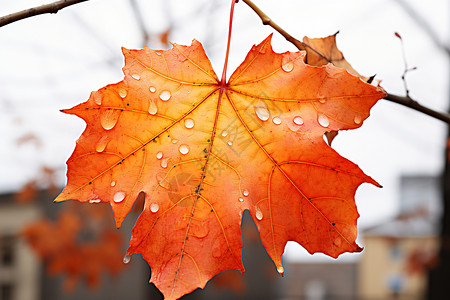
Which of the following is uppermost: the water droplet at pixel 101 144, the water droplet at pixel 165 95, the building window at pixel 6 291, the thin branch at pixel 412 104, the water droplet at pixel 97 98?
the thin branch at pixel 412 104

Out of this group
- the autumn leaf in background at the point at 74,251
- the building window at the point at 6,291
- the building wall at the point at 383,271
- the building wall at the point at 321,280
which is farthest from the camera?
the building wall at the point at 321,280

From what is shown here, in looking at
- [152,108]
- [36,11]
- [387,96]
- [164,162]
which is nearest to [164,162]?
[164,162]

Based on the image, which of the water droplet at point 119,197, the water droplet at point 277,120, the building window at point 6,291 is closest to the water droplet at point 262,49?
the water droplet at point 277,120

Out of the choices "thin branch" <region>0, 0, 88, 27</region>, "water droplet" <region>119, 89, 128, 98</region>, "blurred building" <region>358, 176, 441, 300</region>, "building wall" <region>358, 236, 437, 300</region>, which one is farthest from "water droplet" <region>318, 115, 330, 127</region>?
"building wall" <region>358, 236, 437, 300</region>

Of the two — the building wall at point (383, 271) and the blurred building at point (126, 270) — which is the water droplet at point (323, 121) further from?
the building wall at point (383, 271)

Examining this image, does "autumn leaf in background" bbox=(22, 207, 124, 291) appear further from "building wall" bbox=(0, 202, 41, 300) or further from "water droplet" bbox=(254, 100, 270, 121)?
"water droplet" bbox=(254, 100, 270, 121)

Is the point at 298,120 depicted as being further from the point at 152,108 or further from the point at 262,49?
the point at 152,108

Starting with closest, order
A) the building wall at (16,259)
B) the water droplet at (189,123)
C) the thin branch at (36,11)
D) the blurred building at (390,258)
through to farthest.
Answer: the thin branch at (36,11) < the water droplet at (189,123) < the building wall at (16,259) < the blurred building at (390,258)

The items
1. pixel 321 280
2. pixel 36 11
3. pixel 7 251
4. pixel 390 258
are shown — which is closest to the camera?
pixel 36 11
